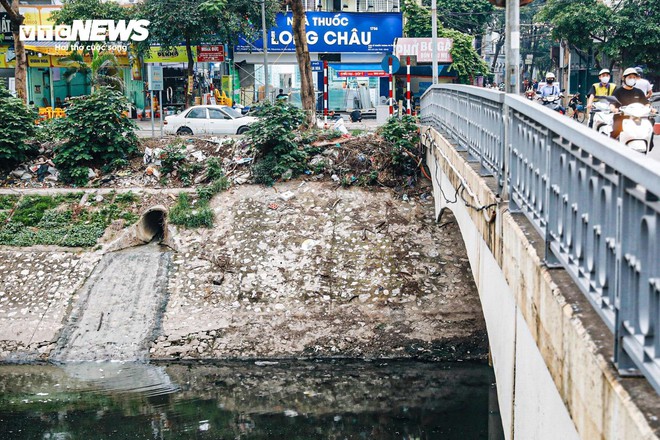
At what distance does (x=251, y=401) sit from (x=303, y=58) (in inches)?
417

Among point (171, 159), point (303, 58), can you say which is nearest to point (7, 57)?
point (303, 58)

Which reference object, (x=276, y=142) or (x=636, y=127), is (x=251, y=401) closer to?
(x=636, y=127)

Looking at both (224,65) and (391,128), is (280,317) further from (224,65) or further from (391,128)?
(224,65)

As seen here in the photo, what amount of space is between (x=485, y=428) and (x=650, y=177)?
359 inches

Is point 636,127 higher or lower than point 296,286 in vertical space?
higher

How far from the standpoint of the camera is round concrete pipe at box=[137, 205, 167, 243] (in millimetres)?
17141

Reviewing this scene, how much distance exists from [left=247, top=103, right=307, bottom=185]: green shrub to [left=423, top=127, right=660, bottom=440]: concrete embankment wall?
10333mm

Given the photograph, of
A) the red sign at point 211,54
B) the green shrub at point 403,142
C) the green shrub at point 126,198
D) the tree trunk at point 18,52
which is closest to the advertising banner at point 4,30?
the red sign at point 211,54

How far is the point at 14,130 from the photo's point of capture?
18.8 m

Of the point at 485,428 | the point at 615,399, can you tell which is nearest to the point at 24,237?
the point at 485,428

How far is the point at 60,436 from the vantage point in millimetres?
11211

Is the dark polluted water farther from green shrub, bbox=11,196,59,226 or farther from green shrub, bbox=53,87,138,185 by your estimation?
green shrub, bbox=53,87,138,185

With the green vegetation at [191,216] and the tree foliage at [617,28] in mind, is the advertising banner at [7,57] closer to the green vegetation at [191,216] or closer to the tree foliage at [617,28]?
the tree foliage at [617,28]

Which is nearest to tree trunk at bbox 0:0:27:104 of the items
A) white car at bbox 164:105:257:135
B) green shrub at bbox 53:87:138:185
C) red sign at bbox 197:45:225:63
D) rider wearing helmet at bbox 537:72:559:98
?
white car at bbox 164:105:257:135
